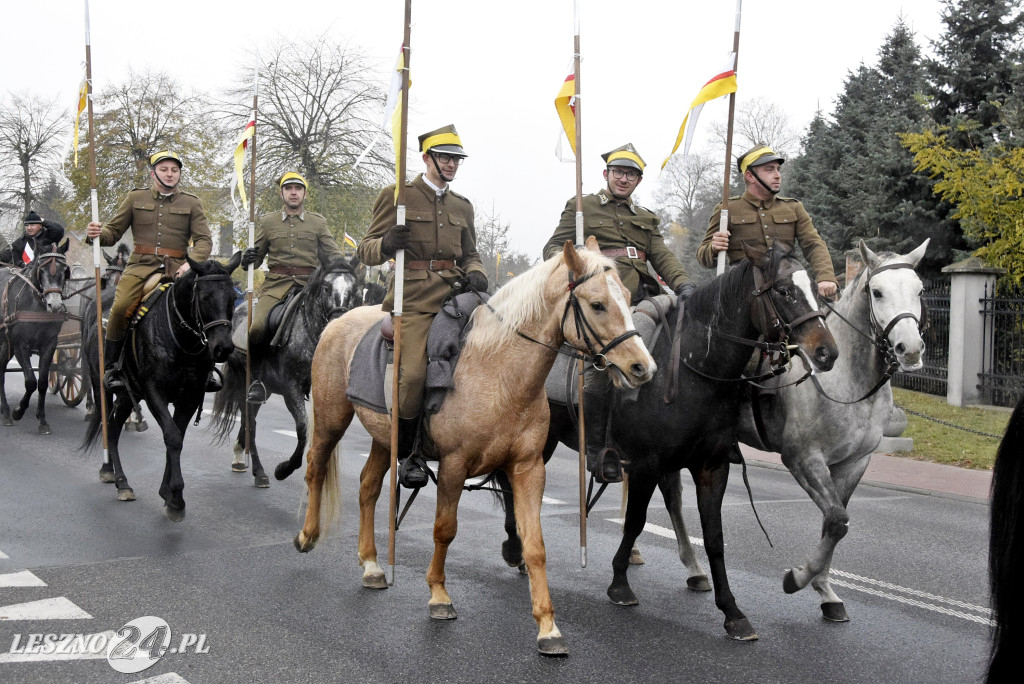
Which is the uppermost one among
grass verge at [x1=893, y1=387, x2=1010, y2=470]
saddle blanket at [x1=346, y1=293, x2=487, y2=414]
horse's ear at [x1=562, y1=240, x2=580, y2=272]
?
horse's ear at [x1=562, y1=240, x2=580, y2=272]

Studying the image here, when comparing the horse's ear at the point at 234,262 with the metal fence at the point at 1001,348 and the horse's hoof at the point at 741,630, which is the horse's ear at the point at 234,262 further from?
the metal fence at the point at 1001,348

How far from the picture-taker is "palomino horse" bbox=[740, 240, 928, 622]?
630 cm

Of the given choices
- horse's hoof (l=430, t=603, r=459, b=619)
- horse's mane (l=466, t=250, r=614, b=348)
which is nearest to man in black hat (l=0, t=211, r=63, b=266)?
horse's mane (l=466, t=250, r=614, b=348)

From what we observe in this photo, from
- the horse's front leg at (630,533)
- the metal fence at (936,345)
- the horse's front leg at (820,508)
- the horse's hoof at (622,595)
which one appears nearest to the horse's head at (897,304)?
the horse's front leg at (820,508)

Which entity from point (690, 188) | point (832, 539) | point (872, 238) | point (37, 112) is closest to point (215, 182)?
point (37, 112)

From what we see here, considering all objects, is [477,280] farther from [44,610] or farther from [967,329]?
[967,329]

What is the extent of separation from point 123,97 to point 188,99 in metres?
2.61

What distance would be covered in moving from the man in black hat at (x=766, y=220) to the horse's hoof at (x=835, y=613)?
7.73ft

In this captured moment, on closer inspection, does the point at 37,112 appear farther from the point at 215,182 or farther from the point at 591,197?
the point at 591,197

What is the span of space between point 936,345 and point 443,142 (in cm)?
1452

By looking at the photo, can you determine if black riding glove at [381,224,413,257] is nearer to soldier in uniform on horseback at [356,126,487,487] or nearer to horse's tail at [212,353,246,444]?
soldier in uniform on horseback at [356,126,487,487]

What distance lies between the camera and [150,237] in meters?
9.22

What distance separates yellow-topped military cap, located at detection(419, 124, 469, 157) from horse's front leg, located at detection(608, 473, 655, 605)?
89.6 inches

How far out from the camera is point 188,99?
42844 mm
